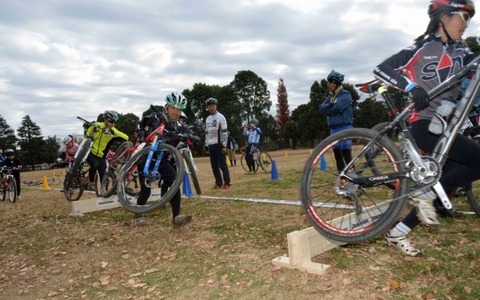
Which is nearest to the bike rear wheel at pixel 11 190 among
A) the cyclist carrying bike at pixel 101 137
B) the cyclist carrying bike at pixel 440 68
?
the cyclist carrying bike at pixel 101 137

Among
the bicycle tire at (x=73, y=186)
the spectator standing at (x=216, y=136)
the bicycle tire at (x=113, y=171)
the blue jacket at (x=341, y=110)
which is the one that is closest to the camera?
A: the blue jacket at (x=341, y=110)

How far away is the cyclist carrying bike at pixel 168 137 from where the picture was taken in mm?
5941

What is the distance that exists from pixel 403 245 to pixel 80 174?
874 centimetres

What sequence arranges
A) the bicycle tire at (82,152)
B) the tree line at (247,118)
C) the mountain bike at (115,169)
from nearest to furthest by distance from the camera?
the mountain bike at (115,169) → the bicycle tire at (82,152) → the tree line at (247,118)

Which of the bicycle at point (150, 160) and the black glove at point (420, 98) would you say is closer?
the black glove at point (420, 98)

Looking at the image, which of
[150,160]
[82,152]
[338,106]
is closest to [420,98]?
[338,106]

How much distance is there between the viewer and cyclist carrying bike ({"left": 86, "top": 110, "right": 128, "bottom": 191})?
31.5 feet

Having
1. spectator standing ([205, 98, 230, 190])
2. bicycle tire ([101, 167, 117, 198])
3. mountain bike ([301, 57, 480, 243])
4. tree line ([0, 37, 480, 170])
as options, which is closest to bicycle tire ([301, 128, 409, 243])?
mountain bike ([301, 57, 480, 243])

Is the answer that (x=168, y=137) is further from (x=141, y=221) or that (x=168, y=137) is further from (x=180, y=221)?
(x=141, y=221)

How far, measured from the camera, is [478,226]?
15.1ft

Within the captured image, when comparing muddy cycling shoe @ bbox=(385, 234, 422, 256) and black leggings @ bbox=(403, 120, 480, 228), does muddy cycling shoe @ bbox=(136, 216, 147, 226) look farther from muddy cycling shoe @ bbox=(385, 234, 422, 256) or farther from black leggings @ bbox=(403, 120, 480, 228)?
black leggings @ bbox=(403, 120, 480, 228)

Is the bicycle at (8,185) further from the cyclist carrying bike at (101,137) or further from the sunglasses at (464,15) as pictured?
the sunglasses at (464,15)

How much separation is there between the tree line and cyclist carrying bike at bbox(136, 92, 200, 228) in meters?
46.5

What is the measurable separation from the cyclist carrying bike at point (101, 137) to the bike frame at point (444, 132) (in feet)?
25.4
